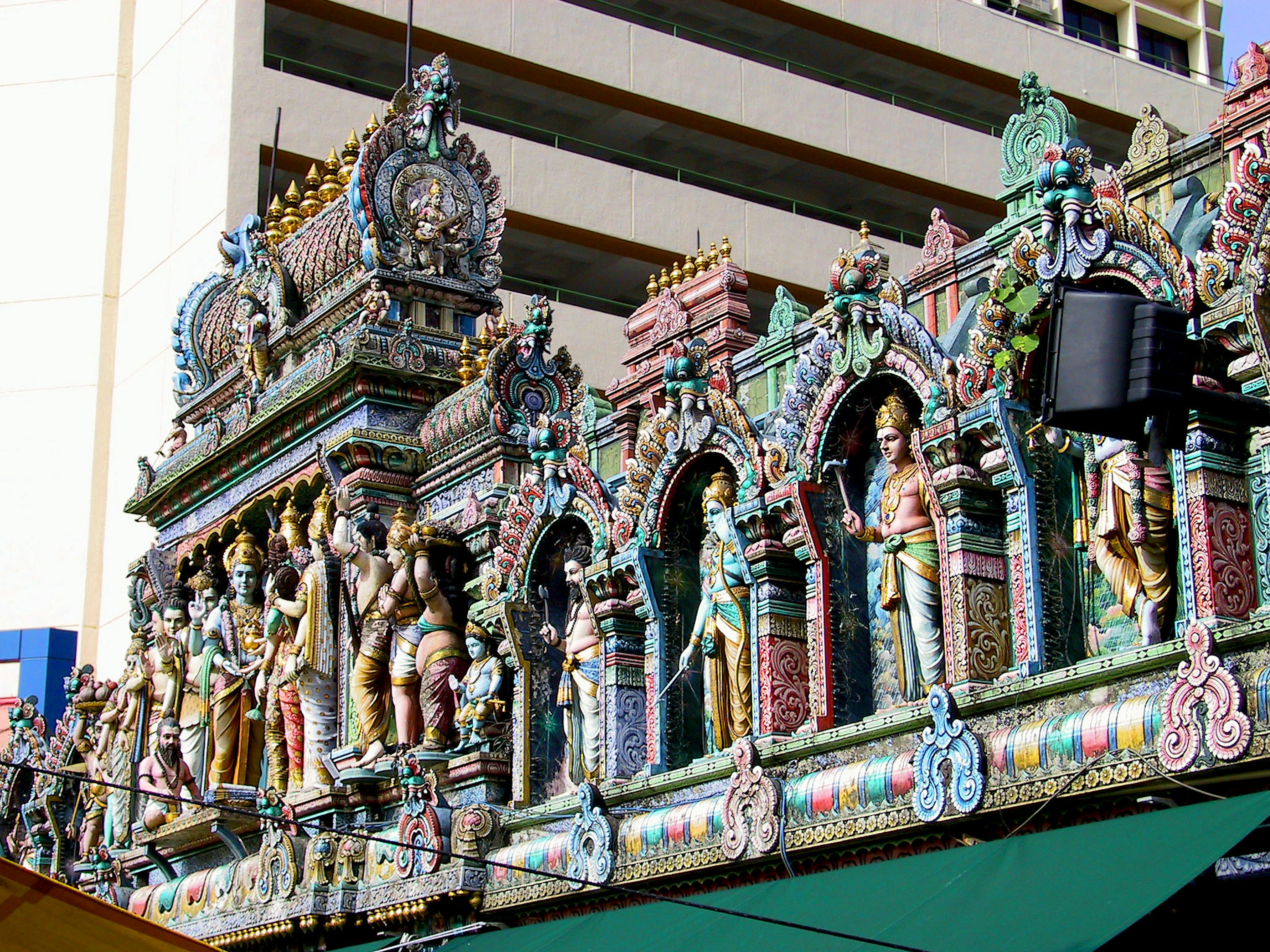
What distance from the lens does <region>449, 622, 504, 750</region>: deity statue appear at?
1798cm

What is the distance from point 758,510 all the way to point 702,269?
3.33 metres

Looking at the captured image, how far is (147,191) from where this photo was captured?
35.8 metres

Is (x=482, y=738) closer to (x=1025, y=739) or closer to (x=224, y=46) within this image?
(x=1025, y=739)

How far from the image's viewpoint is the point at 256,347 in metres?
22.6

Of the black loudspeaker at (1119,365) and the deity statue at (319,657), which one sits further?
the deity statue at (319,657)

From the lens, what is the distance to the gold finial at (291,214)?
2439 centimetres

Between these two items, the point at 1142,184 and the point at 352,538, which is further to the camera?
the point at 352,538

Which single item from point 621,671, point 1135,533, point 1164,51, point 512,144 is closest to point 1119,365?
point 1135,533

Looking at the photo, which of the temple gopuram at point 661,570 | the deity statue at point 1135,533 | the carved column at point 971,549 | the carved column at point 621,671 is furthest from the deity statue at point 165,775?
the deity statue at point 1135,533

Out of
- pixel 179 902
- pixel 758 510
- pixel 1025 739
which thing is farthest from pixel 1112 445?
pixel 179 902

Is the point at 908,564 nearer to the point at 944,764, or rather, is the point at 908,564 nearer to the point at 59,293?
the point at 944,764

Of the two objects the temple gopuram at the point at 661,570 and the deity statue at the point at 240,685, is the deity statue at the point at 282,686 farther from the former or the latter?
the deity statue at the point at 240,685

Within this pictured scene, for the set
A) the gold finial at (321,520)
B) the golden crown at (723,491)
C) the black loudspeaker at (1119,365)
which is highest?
the gold finial at (321,520)

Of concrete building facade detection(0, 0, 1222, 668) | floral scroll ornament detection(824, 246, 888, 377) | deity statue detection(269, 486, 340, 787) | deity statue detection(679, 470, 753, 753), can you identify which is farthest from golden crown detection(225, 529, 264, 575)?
concrete building facade detection(0, 0, 1222, 668)
